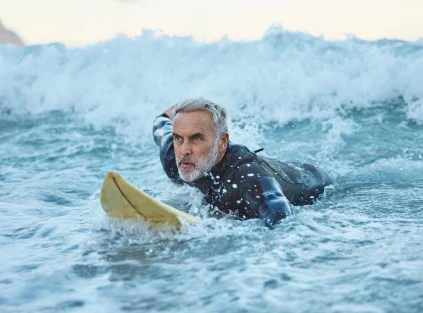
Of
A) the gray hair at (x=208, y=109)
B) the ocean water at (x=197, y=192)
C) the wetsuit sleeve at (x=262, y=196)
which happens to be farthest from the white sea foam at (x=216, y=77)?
the wetsuit sleeve at (x=262, y=196)

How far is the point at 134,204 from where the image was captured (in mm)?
3527

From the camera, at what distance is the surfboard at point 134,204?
3.46 m

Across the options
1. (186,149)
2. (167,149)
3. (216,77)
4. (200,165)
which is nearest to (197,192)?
(200,165)

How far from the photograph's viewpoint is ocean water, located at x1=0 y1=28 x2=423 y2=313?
266 cm

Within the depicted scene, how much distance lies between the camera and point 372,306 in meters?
2.34

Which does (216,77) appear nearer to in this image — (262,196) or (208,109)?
(208,109)

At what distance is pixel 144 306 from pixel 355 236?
1.52m

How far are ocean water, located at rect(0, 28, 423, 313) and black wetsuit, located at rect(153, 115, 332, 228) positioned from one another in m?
0.13

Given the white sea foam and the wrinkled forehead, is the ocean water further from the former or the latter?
the wrinkled forehead

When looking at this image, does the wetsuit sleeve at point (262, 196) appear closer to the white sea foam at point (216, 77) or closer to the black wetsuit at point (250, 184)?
the black wetsuit at point (250, 184)

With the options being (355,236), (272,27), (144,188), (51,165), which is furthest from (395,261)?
(272,27)

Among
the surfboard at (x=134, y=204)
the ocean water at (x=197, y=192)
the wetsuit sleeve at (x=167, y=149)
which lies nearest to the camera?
the ocean water at (x=197, y=192)

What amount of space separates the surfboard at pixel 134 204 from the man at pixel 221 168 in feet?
1.28

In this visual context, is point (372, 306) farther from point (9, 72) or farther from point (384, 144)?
point (9, 72)
